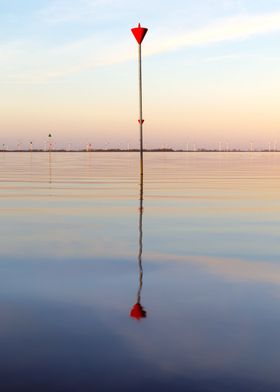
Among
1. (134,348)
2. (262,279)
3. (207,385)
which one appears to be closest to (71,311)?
(134,348)

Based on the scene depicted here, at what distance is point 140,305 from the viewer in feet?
27.7

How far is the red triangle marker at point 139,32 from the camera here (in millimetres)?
37053

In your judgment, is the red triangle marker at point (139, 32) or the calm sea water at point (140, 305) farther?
the red triangle marker at point (139, 32)

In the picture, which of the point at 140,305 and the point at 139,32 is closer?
the point at 140,305

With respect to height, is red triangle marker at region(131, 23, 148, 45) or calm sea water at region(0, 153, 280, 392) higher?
red triangle marker at region(131, 23, 148, 45)

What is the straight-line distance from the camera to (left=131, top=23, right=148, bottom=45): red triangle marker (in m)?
37.1

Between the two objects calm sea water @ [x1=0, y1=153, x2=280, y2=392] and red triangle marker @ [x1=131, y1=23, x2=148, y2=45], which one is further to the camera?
red triangle marker @ [x1=131, y1=23, x2=148, y2=45]

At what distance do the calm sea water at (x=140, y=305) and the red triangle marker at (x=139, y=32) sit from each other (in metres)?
21.7

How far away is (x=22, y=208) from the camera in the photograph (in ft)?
74.8

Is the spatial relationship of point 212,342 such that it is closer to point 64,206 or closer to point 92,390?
point 92,390

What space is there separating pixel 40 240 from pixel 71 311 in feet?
23.4

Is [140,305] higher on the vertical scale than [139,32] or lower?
lower

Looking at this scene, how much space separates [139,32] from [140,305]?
31412 mm

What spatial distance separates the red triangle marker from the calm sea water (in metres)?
21.7
